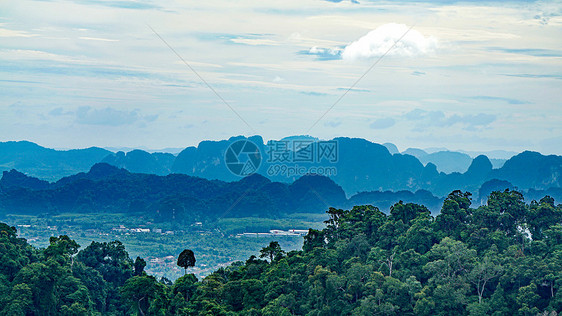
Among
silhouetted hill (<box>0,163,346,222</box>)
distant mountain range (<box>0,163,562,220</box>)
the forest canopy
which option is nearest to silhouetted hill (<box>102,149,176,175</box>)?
distant mountain range (<box>0,163,562,220</box>)

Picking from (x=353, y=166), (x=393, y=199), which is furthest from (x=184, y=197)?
(x=353, y=166)

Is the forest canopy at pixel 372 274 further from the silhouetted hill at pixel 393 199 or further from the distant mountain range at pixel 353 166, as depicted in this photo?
the distant mountain range at pixel 353 166

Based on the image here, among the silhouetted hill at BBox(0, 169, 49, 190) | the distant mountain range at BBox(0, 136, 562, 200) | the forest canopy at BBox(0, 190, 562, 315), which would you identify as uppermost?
the distant mountain range at BBox(0, 136, 562, 200)

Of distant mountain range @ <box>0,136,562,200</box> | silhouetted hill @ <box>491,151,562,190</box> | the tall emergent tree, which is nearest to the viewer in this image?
the tall emergent tree

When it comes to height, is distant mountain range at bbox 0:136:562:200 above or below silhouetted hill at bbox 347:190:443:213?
above

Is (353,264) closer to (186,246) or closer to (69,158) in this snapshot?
(186,246)

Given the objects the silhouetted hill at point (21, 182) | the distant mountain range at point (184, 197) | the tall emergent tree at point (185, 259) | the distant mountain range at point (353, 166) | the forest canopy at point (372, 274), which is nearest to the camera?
the forest canopy at point (372, 274)

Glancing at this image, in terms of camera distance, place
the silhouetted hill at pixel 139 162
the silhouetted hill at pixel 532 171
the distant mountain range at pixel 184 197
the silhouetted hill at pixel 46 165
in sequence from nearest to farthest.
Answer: the distant mountain range at pixel 184 197
the silhouetted hill at pixel 532 171
the silhouetted hill at pixel 46 165
the silhouetted hill at pixel 139 162

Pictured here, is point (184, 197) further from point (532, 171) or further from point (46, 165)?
point (46, 165)

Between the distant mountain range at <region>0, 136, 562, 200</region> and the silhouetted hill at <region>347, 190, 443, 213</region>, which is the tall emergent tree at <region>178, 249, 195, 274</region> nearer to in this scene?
the silhouetted hill at <region>347, 190, 443, 213</region>

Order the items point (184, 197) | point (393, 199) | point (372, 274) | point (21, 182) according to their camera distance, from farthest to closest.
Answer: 1. point (21, 182)
2. point (393, 199)
3. point (184, 197)
4. point (372, 274)

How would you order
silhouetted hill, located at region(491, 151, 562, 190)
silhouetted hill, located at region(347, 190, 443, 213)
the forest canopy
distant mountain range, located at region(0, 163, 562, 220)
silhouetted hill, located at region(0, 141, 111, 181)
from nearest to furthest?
the forest canopy < distant mountain range, located at region(0, 163, 562, 220) < silhouetted hill, located at region(347, 190, 443, 213) < silhouetted hill, located at region(491, 151, 562, 190) < silhouetted hill, located at region(0, 141, 111, 181)

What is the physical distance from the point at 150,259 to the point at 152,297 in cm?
3554

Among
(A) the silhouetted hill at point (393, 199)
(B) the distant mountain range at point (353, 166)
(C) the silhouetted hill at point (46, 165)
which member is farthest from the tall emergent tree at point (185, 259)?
(C) the silhouetted hill at point (46, 165)
